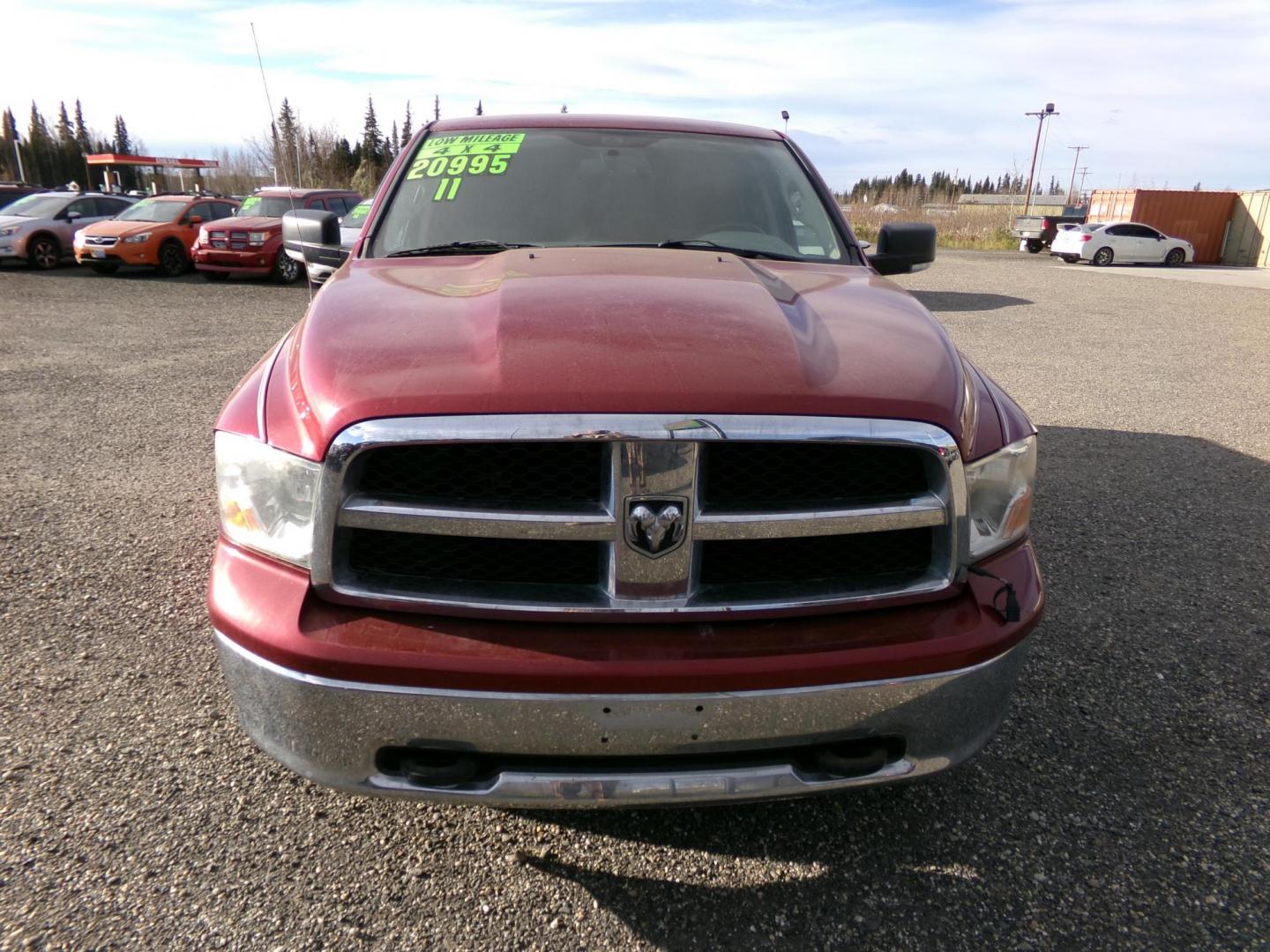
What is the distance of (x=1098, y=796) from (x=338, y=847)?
81.6 inches

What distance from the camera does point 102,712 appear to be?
273cm

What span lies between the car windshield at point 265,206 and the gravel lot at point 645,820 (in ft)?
44.3

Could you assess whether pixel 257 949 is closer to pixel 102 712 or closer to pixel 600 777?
pixel 600 777

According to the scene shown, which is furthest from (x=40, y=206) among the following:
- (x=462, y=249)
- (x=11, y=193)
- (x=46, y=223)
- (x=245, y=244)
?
(x=462, y=249)

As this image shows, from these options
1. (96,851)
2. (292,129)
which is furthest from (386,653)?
(292,129)

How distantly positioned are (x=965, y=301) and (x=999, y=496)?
593 inches

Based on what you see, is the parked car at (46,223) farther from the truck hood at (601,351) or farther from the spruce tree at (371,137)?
the spruce tree at (371,137)

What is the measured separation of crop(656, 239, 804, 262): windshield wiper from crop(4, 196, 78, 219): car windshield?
19.2m

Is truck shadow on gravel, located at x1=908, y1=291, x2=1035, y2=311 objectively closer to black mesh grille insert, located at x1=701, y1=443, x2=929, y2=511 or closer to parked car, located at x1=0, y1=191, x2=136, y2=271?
black mesh grille insert, located at x1=701, y1=443, x2=929, y2=511

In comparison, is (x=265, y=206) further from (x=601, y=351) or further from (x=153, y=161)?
(x=153, y=161)

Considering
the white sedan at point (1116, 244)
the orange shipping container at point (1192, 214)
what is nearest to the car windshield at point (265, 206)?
the white sedan at point (1116, 244)

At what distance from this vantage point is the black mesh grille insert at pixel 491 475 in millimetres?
1766

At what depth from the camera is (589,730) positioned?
67.1 inches

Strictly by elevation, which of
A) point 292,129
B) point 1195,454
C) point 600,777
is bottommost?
point 1195,454
